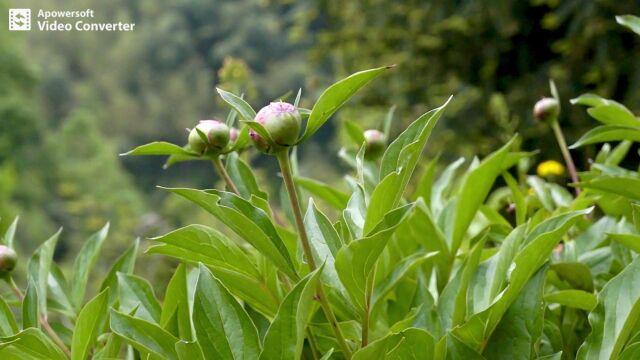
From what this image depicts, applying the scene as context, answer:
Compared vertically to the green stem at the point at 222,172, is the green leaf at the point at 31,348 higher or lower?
lower

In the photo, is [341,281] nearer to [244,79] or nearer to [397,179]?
[397,179]

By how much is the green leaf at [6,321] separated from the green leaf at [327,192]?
0.25 metres

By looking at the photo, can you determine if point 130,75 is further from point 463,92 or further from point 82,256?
point 82,256

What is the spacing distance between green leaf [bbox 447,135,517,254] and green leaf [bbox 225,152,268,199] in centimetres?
14

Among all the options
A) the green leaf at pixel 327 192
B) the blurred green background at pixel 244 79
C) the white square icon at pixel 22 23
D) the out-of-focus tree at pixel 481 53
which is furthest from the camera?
the blurred green background at pixel 244 79

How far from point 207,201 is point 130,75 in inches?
679

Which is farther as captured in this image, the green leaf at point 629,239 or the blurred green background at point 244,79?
the blurred green background at point 244,79

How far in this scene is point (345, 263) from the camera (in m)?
0.33

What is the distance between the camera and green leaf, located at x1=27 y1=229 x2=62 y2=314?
0.45 m

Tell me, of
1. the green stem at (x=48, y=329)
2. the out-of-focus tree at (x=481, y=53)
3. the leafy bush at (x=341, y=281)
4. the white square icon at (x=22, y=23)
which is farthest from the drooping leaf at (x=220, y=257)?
the out-of-focus tree at (x=481, y=53)

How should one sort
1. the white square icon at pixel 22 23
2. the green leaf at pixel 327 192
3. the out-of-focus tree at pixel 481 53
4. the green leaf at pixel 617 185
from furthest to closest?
the out-of-focus tree at pixel 481 53 < the white square icon at pixel 22 23 < the green leaf at pixel 327 192 < the green leaf at pixel 617 185

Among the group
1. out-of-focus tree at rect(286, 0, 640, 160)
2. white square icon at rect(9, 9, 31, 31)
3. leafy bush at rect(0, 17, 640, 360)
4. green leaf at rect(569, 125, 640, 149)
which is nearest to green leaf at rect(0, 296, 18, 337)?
leafy bush at rect(0, 17, 640, 360)

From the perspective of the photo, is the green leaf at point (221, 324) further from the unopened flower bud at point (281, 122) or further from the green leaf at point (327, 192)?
the green leaf at point (327, 192)

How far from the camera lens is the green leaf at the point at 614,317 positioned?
0.34m
